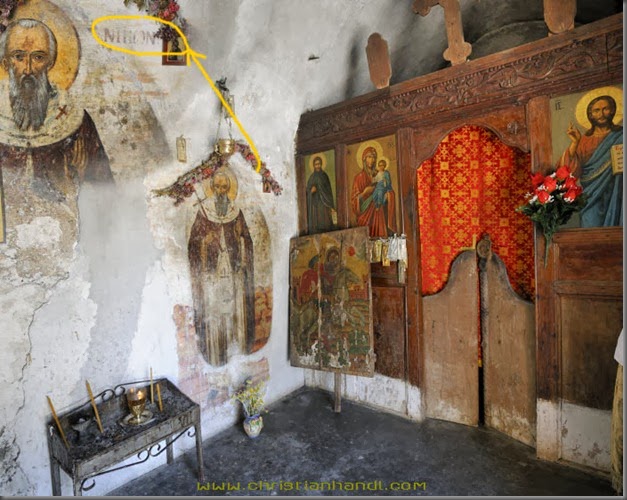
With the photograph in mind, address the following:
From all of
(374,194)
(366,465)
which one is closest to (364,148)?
(374,194)

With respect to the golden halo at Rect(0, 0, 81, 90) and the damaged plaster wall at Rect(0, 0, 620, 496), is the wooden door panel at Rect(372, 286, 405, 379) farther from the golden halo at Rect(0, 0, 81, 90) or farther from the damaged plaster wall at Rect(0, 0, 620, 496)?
the golden halo at Rect(0, 0, 81, 90)

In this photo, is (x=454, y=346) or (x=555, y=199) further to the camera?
(x=454, y=346)

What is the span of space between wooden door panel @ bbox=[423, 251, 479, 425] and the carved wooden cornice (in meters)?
1.58

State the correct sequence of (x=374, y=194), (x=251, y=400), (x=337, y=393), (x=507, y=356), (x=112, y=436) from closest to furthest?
(x=112, y=436) → (x=507, y=356) → (x=251, y=400) → (x=374, y=194) → (x=337, y=393)

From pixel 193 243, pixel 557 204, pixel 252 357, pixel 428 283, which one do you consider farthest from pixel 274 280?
pixel 557 204

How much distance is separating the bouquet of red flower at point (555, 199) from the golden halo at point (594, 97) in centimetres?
42

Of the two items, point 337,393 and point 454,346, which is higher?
point 454,346

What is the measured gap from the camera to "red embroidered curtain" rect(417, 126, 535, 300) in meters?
4.01

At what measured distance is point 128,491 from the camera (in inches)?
130

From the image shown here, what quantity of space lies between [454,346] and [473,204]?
1590 mm

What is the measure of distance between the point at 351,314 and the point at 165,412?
2140 mm

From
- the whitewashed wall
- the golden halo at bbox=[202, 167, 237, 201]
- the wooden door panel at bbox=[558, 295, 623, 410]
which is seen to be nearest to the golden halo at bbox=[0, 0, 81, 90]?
the whitewashed wall

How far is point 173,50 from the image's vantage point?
3.63 metres

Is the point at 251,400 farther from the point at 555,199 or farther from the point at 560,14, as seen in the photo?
the point at 560,14
